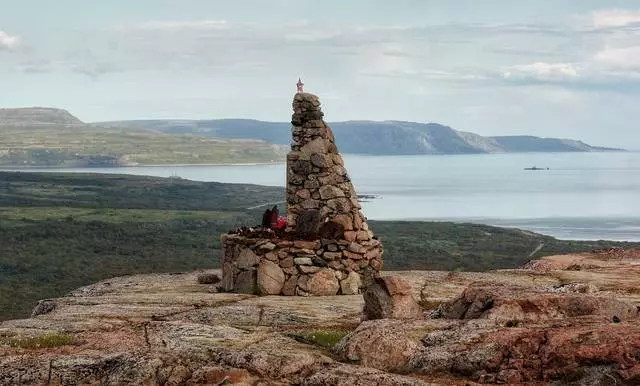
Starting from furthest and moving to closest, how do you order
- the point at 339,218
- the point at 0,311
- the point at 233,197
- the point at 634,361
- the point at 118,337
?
1. the point at 233,197
2. the point at 0,311
3. the point at 339,218
4. the point at 118,337
5. the point at 634,361

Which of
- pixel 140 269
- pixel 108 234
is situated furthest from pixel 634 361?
pixel 108 234

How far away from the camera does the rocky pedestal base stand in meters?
24.4

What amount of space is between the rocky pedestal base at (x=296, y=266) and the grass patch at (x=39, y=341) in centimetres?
901

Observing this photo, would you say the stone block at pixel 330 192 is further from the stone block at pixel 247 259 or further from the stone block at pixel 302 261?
the stone block at pixel 247 259

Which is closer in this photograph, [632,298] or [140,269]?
[632,298]

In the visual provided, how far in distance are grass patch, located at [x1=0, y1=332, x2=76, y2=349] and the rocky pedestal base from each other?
29.6 feet

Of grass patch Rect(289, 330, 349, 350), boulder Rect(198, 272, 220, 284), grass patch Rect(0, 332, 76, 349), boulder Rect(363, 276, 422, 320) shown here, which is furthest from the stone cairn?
grass patch Rect(0, 332, 76, 349)

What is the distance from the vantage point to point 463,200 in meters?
196

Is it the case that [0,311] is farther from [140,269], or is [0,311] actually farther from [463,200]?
[463,200]

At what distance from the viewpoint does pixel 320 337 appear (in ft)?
51.7

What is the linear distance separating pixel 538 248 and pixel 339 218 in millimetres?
72675

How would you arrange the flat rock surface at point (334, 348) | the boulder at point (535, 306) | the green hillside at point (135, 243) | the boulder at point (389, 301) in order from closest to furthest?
the flat rock surface at point (334, 348)
the boulder at point (535, 306)
the boulder at point (389, 301)
the green hillside at point (135, 243)

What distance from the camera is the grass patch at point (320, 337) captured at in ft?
49.9

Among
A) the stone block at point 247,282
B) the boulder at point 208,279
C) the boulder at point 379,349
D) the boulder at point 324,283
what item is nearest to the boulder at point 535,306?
the boulder at point 379,349
